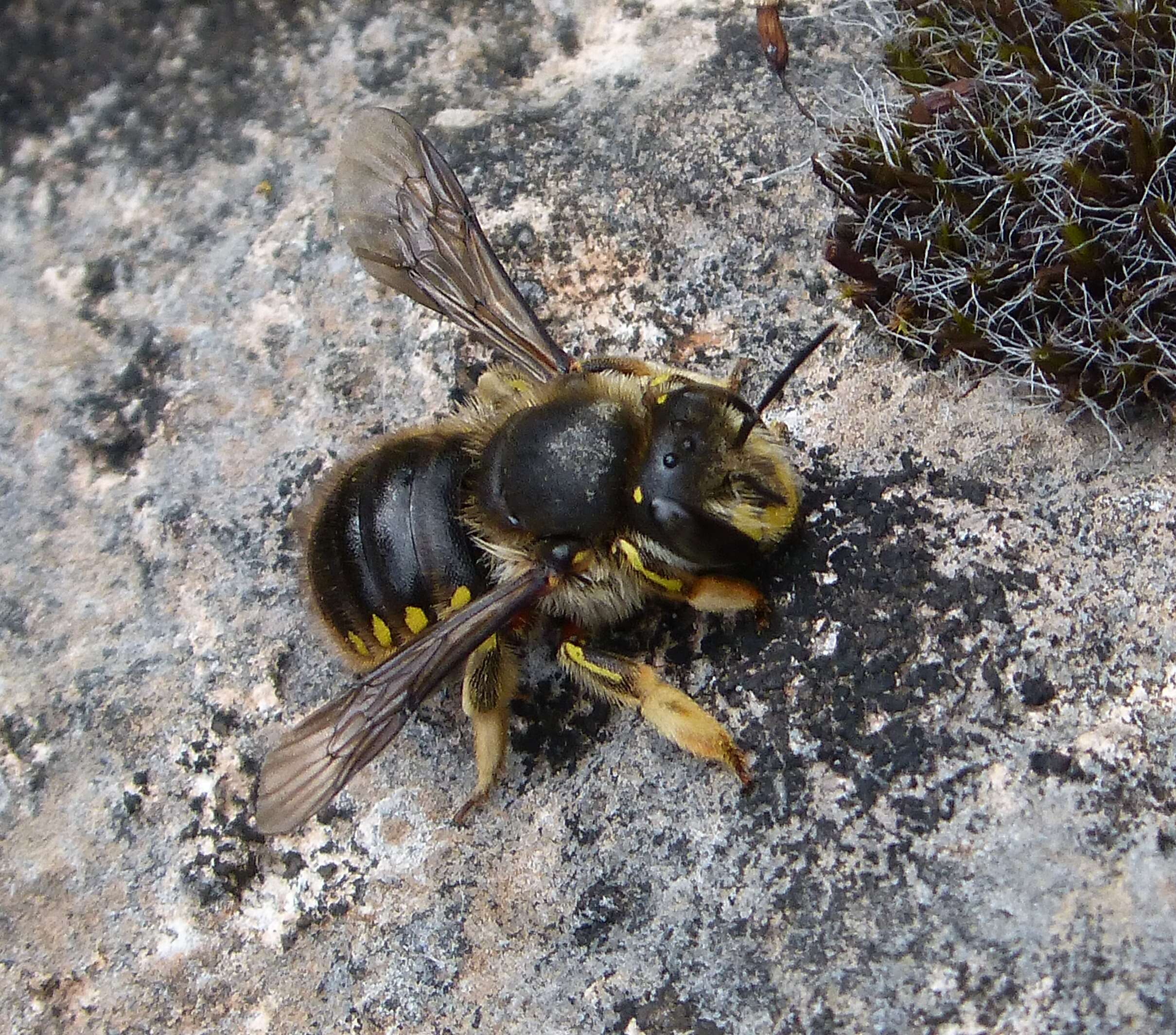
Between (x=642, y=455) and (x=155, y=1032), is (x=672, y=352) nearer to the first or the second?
(x=642, y=455)

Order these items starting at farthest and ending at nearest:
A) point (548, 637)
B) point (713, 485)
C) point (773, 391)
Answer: point (548, 637)
point (713, 485)
point (773, 391)

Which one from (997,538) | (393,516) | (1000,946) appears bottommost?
(1000,946)

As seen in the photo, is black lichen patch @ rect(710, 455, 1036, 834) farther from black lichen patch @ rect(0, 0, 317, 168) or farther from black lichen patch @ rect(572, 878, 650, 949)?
black lichen patch @ rect(0, 0, 317, 168)

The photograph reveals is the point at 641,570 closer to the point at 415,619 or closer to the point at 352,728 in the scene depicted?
the point at 415,619

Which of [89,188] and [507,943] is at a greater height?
[89,188]

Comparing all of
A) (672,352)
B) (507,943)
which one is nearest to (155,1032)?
(507,943)

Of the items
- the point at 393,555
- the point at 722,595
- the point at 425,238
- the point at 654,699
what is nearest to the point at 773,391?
the point at 722,595
